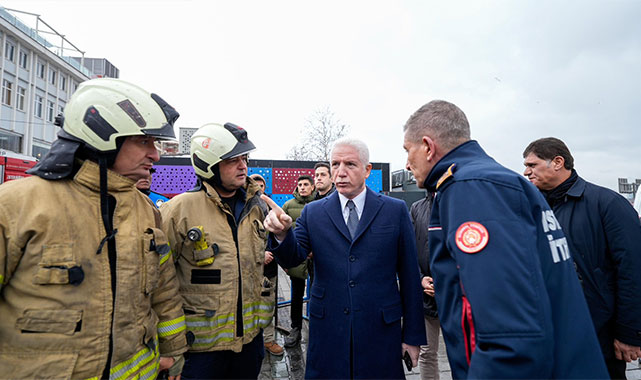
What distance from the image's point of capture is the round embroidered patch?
1196 mm

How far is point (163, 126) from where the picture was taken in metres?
1.90

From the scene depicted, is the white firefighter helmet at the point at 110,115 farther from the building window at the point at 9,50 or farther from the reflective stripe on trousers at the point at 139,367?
the building window at the point at 9,50

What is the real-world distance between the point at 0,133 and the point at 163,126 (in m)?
40.4

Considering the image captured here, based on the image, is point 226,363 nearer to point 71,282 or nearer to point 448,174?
point 71,282

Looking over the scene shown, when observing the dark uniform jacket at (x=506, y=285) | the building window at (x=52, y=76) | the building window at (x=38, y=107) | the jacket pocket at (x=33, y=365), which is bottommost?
the jacket pocket at (x=33, y=365)

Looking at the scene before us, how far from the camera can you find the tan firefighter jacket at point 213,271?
7.41 feet

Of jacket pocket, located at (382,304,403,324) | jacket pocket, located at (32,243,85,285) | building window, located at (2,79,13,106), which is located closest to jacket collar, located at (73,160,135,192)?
jacket pocket, located at (32,243,85,285)

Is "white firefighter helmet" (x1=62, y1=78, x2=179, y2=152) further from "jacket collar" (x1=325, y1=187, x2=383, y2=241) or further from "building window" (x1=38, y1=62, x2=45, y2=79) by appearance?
"building window" (x1=38, y1=62, x2=45, y2=79)

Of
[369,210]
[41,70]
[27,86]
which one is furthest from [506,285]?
[41,70]

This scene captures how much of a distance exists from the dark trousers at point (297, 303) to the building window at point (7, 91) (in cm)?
3947

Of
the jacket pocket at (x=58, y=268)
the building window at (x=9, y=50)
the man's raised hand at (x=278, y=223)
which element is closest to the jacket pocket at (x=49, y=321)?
the jacket pocket at (x=58, y=268)

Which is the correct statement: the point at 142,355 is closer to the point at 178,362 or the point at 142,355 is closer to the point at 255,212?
the point at 178,362

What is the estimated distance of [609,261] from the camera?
2590mm

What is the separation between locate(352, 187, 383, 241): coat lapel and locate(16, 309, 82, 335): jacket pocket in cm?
167
